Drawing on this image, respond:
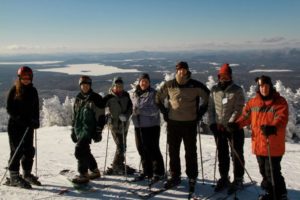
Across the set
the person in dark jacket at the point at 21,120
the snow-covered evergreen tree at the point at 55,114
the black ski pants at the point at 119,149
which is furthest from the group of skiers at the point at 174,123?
the snow-covered evergreen tree at the point at 55,114

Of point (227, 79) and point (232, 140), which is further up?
point (227, 79)

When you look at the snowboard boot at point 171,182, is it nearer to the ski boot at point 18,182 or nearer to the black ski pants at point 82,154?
the black ski pants at point 82,154

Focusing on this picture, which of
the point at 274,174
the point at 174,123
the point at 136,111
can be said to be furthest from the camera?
the point at 136,111

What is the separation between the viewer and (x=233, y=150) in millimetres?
6715

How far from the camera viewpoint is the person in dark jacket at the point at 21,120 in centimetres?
696

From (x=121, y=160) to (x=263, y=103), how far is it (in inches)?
146

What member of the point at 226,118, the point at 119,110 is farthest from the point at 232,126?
the point at 119,110

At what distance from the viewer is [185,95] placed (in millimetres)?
6797

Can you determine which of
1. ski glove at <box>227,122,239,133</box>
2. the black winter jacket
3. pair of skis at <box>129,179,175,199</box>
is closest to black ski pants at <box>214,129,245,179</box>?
ski glove at <box>227,122,239,133</box>

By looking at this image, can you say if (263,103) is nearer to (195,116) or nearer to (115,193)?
(195,116)

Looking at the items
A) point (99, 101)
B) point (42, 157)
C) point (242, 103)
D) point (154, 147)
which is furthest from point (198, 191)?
point (42, 157)

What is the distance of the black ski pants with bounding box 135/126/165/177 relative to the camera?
293 inches

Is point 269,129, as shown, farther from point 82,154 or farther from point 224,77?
point 82,154

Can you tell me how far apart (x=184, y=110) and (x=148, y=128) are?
39.0 inches
